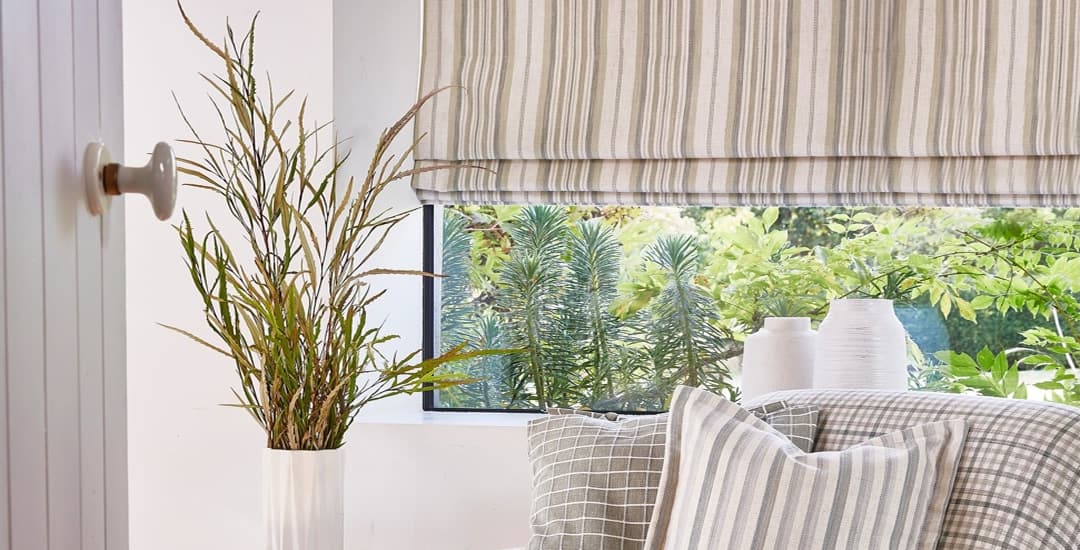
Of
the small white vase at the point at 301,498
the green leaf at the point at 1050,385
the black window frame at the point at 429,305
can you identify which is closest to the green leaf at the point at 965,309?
the green leaf at the point at 1050,385

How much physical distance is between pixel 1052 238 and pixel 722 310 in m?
0.81

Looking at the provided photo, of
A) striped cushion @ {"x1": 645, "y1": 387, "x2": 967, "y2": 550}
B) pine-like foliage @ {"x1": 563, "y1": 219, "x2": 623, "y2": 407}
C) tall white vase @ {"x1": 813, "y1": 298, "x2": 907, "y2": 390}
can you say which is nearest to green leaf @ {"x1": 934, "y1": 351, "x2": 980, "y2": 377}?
tall white vase @ {"x1": 813, "y1": 298, "x2": 907, "y2": 390}

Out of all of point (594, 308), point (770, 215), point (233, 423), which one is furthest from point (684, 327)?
point (233, 423)

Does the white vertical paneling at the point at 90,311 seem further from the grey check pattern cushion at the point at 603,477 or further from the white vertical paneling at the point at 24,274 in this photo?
the grey check pattern cushion at the point at 603,477

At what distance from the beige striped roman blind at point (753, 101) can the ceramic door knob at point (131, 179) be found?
1.66m

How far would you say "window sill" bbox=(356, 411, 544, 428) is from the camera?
2375 mm

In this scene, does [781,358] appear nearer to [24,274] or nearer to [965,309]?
[965,309]

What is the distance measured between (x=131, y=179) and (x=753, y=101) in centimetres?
180

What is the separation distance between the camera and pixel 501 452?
92.5 inches

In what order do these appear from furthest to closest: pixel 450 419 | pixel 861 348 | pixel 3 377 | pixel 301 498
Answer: pixel 450 419 < pixel 861 348 < pixel 301 498 < pixel 3 377

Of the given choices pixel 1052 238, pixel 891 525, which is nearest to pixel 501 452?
pixel 891 525

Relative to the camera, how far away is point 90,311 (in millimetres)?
771

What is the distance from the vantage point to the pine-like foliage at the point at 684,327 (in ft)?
8.26

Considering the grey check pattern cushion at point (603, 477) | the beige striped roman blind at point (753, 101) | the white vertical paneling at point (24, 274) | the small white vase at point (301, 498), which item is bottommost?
the small white vase at point (301, 498)
